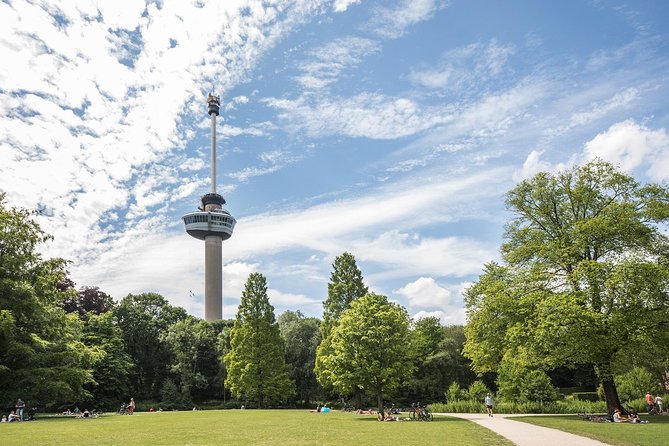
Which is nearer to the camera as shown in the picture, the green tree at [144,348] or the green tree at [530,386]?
the green tree at [530,386]

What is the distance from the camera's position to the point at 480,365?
1410 inches

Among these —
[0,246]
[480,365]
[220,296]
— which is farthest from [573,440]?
[220,296]

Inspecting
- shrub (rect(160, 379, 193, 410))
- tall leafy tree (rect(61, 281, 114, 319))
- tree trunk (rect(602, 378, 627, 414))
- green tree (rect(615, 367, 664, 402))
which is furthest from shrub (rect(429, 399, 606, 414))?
tall leafy tree (rect(61, 281, 114, 319))

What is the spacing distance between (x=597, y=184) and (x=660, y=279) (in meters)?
7.71

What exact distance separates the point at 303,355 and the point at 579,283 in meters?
42.7

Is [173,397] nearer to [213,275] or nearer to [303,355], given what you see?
[303,355]

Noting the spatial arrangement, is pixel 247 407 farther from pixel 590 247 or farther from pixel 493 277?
pixel 590 247

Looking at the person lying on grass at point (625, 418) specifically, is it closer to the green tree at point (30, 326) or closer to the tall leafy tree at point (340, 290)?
the tall leafy tree at point (340, 290)

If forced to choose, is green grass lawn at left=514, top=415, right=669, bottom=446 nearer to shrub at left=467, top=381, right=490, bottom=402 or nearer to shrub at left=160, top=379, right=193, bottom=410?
shrub at left=467, top=381, right=490, bottom=402

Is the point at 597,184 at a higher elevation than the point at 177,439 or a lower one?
higher

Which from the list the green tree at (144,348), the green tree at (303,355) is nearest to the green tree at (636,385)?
the green tree at (303,355)

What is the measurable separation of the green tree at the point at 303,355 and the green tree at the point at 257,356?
14.7ft

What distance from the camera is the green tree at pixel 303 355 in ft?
208

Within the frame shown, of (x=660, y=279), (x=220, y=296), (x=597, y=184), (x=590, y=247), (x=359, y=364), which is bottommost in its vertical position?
(x=359, y=364)
